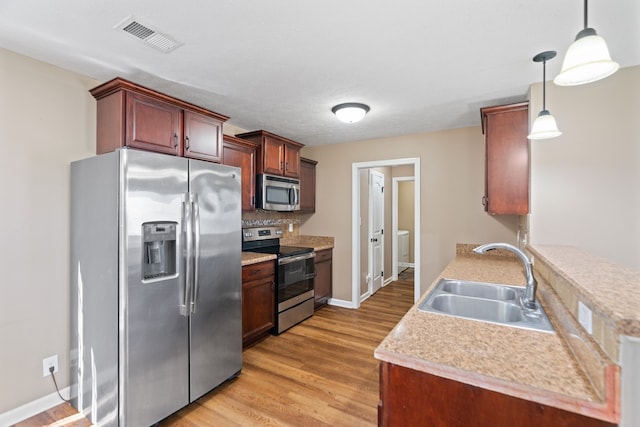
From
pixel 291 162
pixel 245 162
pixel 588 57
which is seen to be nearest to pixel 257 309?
pixel 245 162

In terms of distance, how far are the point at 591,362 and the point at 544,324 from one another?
19.4 inches

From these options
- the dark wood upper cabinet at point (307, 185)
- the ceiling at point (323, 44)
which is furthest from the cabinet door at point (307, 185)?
the ceiling at point (323, 44)

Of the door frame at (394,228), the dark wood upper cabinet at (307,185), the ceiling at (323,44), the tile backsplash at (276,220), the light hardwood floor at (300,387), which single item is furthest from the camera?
the door frame at (394,228)

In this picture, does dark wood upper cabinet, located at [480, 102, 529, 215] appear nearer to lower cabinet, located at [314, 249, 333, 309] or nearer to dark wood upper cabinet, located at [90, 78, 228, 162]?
lower cabinet, located at [314, 249, 333, 309]

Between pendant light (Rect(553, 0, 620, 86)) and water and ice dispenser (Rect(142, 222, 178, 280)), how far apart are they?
2.24 metres

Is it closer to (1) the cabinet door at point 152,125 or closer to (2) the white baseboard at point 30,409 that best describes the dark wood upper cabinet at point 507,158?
(1) the cabinet door at point 152,125

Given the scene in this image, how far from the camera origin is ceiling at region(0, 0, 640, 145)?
1570mm

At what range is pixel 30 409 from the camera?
207 centimetres

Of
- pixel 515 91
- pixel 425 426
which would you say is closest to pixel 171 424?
pixel 425 426

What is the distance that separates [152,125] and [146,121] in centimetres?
5

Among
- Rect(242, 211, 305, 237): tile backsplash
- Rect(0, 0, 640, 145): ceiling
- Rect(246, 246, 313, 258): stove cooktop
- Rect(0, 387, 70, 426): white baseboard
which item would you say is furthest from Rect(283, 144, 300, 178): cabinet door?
Rect(0, 387, 70, 426): white baseboard

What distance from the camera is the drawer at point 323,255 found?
13.9 ft

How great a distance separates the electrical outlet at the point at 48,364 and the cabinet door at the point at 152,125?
5.27ft

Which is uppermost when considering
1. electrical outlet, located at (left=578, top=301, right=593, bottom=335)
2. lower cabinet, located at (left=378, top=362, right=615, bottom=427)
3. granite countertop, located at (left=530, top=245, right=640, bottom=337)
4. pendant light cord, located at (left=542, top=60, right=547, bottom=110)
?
pendant light cord, located at (left=542, top=60, right=547, bottom=110)
